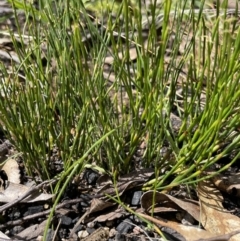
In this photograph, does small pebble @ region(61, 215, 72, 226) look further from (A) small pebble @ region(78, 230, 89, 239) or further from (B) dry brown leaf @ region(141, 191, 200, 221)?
(B) dry brown leaf @ region(141, 191, 200, 221)

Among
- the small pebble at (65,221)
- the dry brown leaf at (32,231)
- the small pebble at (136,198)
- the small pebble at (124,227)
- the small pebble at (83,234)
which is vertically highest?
the small pebble at (136,198)

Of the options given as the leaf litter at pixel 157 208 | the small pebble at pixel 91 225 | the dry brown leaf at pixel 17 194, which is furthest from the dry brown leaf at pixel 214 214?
the dry brown leaf at pixel 17 194

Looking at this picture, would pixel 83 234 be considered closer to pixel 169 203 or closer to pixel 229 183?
pixel 169 203

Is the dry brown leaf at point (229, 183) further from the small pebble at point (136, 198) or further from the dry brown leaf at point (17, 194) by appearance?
the dry brown leaf at point (17, 194)

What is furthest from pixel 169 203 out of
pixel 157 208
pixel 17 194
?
pixel 17 194

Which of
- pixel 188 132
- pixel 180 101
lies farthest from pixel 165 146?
pixel 188 132

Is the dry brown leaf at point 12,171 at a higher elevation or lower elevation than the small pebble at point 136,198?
higher

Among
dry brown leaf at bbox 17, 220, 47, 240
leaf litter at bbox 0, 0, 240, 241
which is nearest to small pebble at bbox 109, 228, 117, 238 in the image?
leaf litter at bbox 0, 0, 240, 241
